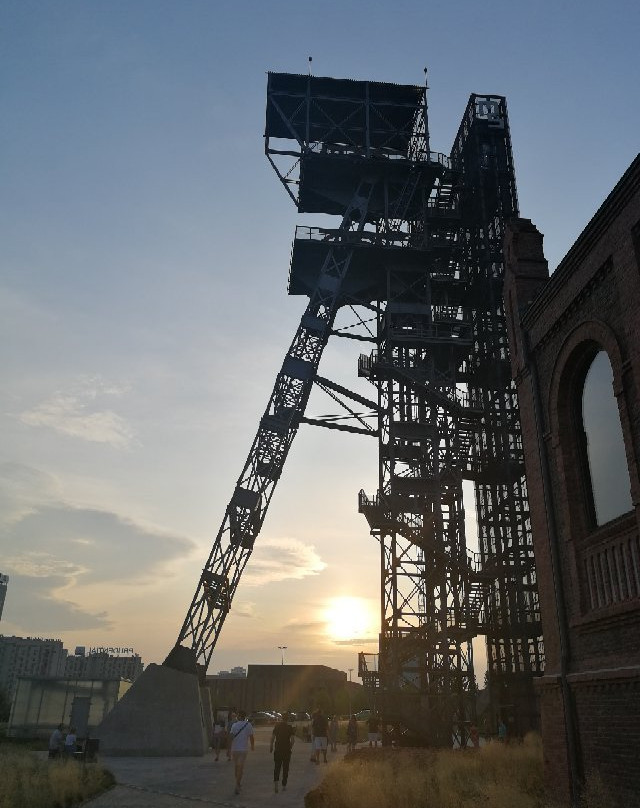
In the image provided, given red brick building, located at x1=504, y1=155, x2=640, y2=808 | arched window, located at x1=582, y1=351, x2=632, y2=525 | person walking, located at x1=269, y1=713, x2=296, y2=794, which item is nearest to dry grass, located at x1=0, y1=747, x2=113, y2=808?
person walking, located at x1=269, y1=713, x2=296, y2=794

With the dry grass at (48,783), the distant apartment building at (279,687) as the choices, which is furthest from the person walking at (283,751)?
the distant apartment building at (279,687)

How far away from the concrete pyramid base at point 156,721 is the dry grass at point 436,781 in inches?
330

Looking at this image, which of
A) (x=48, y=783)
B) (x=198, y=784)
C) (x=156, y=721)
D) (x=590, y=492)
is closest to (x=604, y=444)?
(x=590, y=492)

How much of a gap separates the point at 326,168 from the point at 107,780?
3034 centimetres

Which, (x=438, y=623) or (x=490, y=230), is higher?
(x=490, y=230)

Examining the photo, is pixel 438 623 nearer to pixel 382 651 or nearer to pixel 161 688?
pixel 382 651

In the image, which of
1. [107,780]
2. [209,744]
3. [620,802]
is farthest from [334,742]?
[620,802]

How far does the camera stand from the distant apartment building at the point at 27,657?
Result: 4510 inches

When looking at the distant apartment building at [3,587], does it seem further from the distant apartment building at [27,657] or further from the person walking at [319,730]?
the person walking at [319,730]

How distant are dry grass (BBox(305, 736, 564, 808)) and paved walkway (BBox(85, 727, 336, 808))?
38.3 inches

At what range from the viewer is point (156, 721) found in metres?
22.4

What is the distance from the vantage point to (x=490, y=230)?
121 feet

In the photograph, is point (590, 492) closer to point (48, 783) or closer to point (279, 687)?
point (48, 783)

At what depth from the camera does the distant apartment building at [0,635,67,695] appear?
11456 cm
